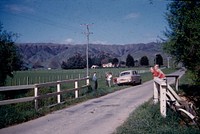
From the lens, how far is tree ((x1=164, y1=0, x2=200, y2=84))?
42.5 feet

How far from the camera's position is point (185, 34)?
47.9 feet

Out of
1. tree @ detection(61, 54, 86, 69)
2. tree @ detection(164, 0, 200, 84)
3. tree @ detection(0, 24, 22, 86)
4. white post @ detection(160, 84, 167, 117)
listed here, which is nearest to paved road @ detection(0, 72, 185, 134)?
white post @ detection(160, 84, 167, 117)

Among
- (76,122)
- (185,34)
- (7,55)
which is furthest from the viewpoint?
(7,55)

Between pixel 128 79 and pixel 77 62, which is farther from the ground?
pixel 77 62

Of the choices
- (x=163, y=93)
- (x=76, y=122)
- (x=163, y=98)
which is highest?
(x=163, y=93)

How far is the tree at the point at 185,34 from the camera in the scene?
12.9 m

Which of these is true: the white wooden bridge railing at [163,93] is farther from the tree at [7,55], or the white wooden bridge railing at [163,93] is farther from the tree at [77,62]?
the tree at [77,62]

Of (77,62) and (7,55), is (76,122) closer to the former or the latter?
(7,55)

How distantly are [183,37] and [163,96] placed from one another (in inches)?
258

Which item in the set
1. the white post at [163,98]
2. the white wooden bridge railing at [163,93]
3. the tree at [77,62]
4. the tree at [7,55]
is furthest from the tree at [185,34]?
the tree at [77,62]

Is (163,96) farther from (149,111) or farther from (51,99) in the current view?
(51,99)

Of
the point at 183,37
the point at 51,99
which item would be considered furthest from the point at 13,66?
the point at 183,37

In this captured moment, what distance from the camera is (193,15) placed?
1366 centimetres

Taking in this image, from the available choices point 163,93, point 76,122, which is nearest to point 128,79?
point 76,122
